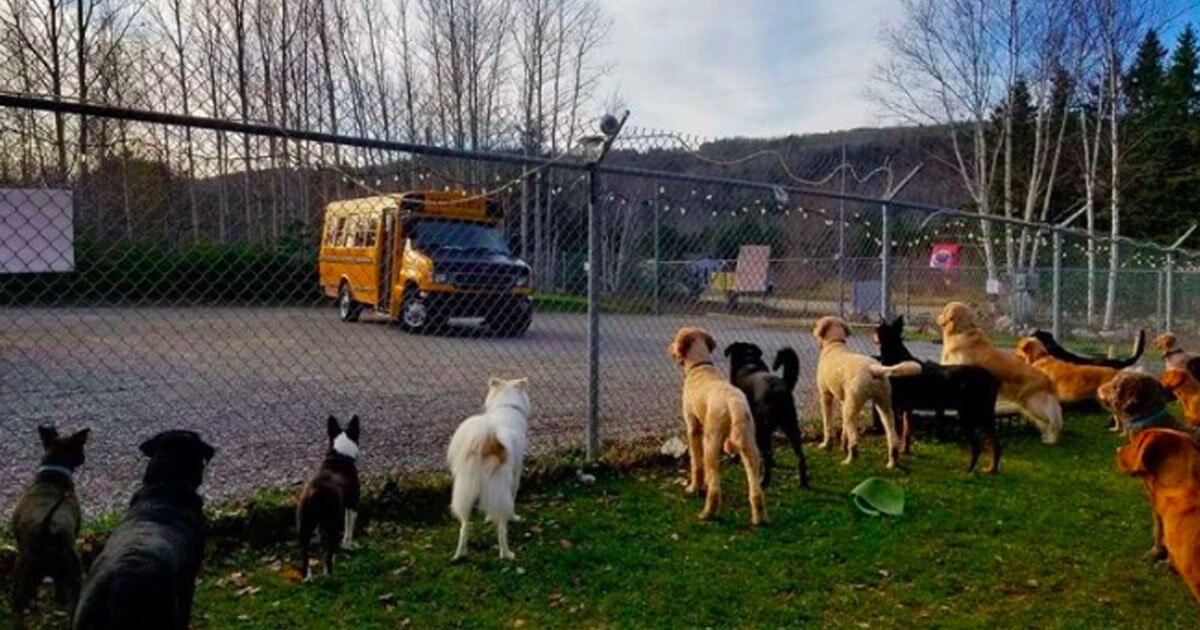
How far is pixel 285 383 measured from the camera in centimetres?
985

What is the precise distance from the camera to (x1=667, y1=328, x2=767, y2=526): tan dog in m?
4.73

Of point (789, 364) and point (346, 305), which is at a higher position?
point (346, 305)

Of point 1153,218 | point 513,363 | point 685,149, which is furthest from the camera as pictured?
point 1153,218

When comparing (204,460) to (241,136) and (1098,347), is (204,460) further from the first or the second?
(1098,347)

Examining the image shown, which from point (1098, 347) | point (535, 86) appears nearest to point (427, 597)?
point (1098, 347)

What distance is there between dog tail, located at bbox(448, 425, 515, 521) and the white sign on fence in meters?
2.00

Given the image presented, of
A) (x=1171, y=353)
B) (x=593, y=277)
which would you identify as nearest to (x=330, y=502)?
(x=593, y=277)

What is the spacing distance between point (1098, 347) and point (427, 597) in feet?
54.8

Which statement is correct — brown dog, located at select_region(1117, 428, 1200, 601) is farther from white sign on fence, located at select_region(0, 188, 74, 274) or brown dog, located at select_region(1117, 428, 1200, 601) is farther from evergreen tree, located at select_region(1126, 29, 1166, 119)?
evergreen tree, located at select_region(1126, 29, 1166, 119)

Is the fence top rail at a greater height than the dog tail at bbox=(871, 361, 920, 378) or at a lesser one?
greater

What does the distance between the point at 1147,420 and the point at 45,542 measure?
5.44 metres

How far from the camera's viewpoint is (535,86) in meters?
31.8

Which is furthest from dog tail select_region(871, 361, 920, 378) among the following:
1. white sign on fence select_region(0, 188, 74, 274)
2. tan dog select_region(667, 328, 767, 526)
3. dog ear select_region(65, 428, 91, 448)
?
white sign on fence select_region(0, 188, 74, 274)

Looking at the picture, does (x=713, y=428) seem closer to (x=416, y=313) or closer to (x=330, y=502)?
(x=330, y=502)
